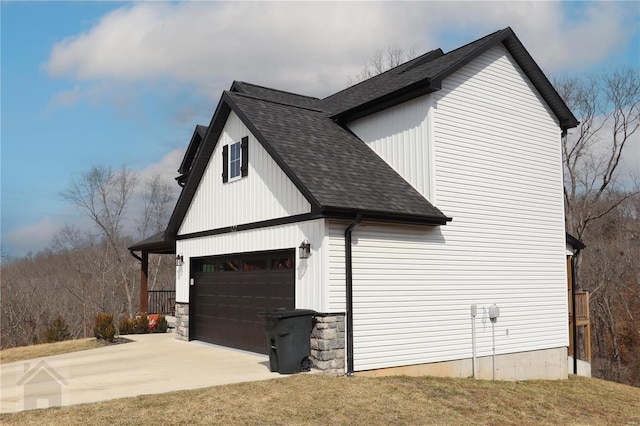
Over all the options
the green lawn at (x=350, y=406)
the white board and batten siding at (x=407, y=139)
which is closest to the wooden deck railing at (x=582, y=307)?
the green lawn at (x=350, y=406)

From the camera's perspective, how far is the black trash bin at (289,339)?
415 inches

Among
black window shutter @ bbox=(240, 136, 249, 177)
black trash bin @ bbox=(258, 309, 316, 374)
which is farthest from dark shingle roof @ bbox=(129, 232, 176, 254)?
black trash bin @ bbox=(258, 309, 316, 374)

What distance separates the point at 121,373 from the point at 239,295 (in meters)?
3.69

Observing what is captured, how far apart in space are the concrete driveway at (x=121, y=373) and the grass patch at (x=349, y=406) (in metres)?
0.78

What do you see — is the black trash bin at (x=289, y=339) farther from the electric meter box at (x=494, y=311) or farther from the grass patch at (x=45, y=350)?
the grass patch at (x=45, y=350)

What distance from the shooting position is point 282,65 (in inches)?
1117

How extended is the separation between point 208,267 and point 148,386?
20.9 feet

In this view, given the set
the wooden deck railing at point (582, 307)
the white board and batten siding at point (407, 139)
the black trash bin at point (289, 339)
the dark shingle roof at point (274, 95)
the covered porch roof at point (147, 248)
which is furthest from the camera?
the covered porch roof at point (147, 248)

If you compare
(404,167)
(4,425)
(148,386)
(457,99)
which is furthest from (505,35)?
(4,425)

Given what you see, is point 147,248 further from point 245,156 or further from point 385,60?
point 385,60

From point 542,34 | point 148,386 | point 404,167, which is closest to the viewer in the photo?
point 148,386

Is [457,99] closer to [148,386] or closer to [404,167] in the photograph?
[404,167]

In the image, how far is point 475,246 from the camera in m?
13.5

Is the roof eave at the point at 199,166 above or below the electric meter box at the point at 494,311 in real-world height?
above
